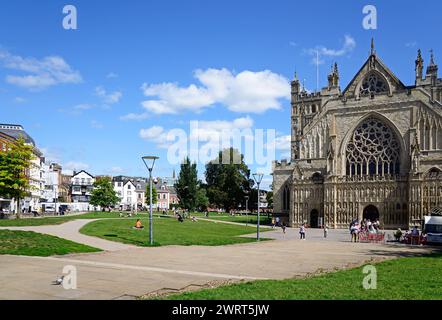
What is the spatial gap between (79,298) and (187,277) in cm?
494

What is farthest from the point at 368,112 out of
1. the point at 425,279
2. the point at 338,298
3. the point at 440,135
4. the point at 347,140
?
the point at 338,298

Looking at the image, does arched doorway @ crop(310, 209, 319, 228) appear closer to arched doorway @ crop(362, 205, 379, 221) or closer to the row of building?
arched doorway @ crop(362, 205, 379, 221)

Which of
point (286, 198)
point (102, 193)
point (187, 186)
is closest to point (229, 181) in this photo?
point (187, 186)

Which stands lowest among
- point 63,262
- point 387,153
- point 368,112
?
point 63,262

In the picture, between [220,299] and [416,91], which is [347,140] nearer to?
[416,91]

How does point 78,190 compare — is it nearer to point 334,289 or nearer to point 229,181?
point 229,181

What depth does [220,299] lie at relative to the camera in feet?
35.7

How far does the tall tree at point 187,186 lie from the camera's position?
315 ft

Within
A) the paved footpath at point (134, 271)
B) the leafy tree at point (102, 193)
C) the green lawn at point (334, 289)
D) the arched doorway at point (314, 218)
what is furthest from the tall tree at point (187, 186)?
the green lawn at point (334, 289)

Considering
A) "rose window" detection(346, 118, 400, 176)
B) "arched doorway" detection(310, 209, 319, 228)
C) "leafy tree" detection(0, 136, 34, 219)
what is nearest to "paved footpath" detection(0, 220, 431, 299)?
"leafy tree" detection(0, 136, 34, 219)

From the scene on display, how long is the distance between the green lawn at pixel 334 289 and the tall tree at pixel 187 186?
3179 inches

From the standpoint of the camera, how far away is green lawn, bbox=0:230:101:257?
21.8 meters

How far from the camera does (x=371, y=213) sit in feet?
207
